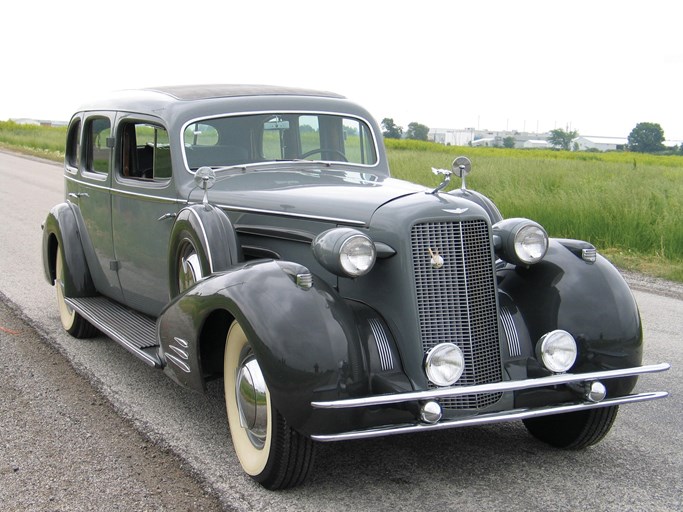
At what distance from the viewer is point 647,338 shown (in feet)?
20.8

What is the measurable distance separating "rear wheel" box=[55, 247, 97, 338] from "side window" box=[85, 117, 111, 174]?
731 millimetres

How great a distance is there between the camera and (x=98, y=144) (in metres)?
6.36

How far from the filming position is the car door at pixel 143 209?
17.4 ft

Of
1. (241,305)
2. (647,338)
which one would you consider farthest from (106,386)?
(647,338)

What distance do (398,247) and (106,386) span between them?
2.36 metres

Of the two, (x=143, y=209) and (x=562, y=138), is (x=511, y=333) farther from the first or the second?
(x=562, y=138)

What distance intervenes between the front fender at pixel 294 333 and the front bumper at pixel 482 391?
0.31 ft

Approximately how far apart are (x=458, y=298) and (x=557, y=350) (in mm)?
537

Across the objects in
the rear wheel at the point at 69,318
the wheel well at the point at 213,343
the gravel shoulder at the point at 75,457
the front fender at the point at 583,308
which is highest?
the front fender at the point at 583,308

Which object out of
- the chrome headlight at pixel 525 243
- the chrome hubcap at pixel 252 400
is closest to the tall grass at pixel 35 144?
the chrome hubcap at pixel 252 400

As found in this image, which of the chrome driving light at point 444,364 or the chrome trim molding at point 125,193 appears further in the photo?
the chrome trim molding at point 125,193

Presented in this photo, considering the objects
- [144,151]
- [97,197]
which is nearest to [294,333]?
[144,151]

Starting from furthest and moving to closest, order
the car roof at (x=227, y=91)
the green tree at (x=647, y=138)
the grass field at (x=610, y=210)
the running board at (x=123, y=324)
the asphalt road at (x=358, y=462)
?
the green tree at (x=647, y=138), the grass field at (x=610, y=210), the car roof at (x=227, y=91), the running board at (x=123, y=324), the asphalt road at (x=358, y=462)

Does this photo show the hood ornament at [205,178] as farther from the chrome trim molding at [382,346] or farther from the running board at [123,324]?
the chrome trim molding at [382,346]
